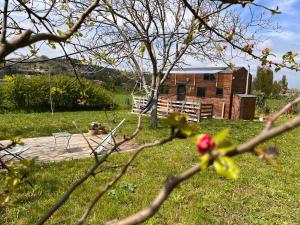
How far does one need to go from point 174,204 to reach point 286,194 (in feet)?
7.30

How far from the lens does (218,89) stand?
2408 centimetres

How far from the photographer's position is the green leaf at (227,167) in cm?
50

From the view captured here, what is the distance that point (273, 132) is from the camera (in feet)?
1.61

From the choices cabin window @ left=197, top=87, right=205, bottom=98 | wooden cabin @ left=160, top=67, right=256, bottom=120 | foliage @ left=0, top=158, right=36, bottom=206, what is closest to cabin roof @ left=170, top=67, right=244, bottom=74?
wooden cabin @ left=160, top=67, right=256, bottom=120

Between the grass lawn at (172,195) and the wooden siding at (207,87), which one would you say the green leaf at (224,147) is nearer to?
the grass lawn at (172,195)

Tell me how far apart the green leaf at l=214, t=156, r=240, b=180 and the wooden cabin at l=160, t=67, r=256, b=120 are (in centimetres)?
2315

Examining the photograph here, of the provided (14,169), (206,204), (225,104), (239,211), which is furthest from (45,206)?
(225,104)

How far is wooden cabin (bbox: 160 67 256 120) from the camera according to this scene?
23.5 meters

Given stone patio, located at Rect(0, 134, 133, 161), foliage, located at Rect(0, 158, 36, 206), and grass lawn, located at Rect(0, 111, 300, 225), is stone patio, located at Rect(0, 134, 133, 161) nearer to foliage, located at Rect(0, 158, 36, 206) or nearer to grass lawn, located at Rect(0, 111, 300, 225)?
grass lawn, located at Rect(0, 111, 300, 225)

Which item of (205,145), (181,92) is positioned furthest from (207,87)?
(205,145)

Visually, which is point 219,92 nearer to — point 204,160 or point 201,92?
point 201,92

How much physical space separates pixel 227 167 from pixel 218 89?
950 inches

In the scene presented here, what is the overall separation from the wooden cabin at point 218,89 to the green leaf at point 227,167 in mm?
23149

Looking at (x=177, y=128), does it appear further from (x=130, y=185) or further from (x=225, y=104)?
(x=225, y=104)
